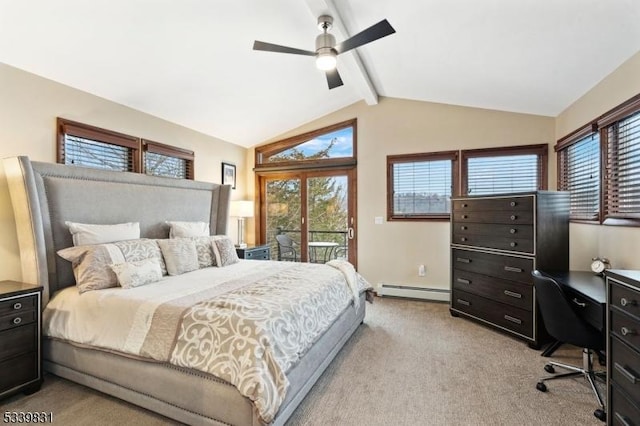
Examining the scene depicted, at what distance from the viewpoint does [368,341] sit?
3.22 meters

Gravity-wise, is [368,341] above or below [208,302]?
below

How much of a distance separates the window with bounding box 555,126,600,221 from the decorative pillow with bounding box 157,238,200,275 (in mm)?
4018

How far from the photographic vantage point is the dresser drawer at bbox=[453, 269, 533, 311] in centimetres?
315

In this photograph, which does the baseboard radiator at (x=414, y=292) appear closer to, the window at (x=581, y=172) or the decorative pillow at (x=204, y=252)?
the window at (x=581, y=172)

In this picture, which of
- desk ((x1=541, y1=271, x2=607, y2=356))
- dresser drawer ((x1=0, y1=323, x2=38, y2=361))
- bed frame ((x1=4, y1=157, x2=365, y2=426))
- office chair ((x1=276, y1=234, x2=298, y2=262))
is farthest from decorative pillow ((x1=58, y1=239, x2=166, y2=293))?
desk ((x1=541, y1=271, x2=607, y2=356))

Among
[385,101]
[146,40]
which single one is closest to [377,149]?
[385,101]

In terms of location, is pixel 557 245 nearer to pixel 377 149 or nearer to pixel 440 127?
pixel 440 127

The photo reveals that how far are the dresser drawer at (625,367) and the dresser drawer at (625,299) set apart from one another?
0.62 feet

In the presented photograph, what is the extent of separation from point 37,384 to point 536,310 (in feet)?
13.9

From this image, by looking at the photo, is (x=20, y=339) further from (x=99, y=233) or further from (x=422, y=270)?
(x=422, y=270)

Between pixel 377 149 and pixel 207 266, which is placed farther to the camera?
pixel 377 149

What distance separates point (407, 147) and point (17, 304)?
15.1ft

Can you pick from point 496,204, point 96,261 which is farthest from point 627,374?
point 96,261

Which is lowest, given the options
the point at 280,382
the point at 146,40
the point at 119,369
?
the point at 119,369
